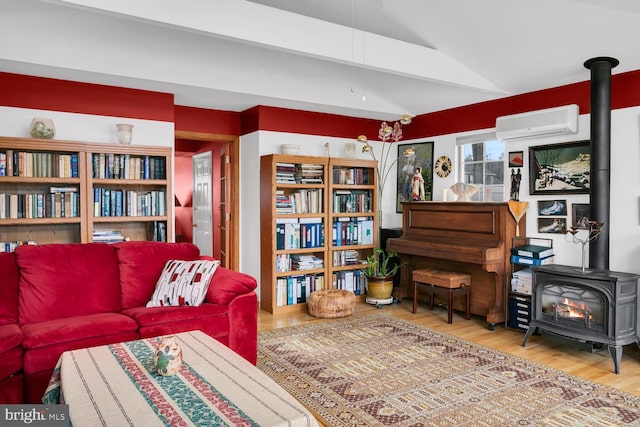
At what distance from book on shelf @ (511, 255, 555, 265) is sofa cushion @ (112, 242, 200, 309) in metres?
3.11

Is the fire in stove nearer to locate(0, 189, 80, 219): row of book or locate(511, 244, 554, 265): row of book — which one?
locate(511, 244, 554, 265): row of book

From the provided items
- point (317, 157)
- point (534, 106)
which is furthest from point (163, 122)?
point (534, 106)

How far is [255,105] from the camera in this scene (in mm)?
5312

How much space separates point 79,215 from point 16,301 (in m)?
1.19

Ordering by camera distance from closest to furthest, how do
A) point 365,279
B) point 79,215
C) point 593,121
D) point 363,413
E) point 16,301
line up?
point 363,413 → point 16,301 → point 593,121 → point 79,215 → point 365,279

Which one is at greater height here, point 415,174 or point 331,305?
point 415,174

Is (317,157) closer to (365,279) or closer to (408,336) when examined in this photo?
(365,279)

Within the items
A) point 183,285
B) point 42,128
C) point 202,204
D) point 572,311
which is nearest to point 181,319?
point 183,285

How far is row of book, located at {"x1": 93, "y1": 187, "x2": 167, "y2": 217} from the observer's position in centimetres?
429

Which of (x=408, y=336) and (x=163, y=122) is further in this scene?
(x=163, y=122)

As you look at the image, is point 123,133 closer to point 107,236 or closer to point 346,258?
point 107,236

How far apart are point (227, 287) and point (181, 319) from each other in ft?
1.33

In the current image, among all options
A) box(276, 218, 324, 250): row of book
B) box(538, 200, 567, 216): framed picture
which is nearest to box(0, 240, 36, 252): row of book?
box(276, 218, 324, 250): row of book

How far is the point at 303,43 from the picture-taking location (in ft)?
11.6
